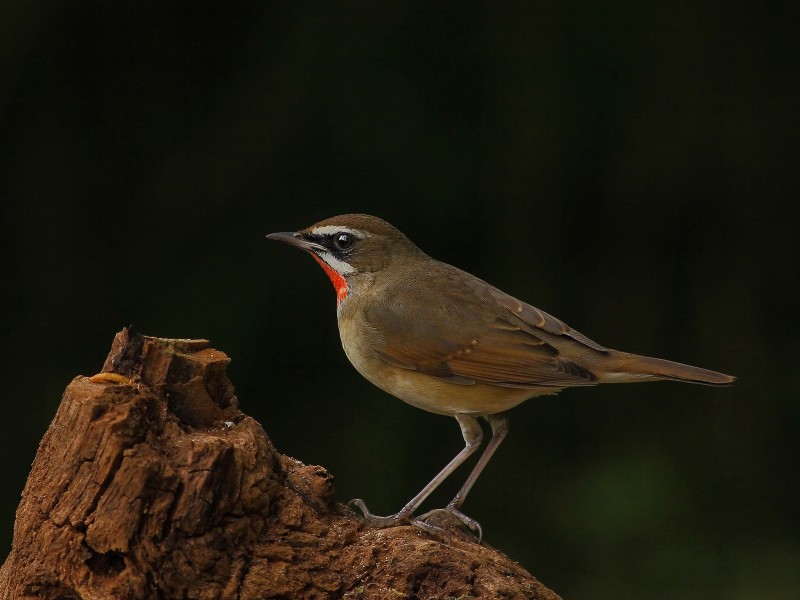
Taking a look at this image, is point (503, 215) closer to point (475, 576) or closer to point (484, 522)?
point (484, 522)

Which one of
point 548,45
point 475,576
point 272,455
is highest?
point 548,45

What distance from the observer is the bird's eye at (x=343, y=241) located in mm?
5773

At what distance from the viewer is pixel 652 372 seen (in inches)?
213

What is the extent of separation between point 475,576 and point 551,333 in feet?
6.77

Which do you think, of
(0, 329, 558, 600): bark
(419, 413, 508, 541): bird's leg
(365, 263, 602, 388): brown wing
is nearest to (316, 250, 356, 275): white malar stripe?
(365, 263, 602, 388): brown wing

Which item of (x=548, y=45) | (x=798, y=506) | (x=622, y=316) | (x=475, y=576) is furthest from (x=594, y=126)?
(x=475, y=576)

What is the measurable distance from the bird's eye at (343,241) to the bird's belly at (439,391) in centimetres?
48

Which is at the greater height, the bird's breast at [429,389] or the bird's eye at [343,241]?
the bird's eye at [343,241]

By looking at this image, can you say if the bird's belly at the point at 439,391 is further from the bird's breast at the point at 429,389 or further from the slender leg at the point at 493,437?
the slender leg at the point at 493,437

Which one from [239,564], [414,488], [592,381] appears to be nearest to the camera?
[239,564]

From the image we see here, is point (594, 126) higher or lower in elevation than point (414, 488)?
higher

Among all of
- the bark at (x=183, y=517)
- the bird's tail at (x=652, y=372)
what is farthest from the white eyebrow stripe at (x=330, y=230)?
the bark at (x=183, y=517)

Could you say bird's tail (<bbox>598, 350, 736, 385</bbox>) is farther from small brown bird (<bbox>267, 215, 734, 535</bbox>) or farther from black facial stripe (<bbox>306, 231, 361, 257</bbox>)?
black facial stripe (<bbox>306, 231, 361, 257</bbox>)

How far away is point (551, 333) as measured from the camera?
573 cm
